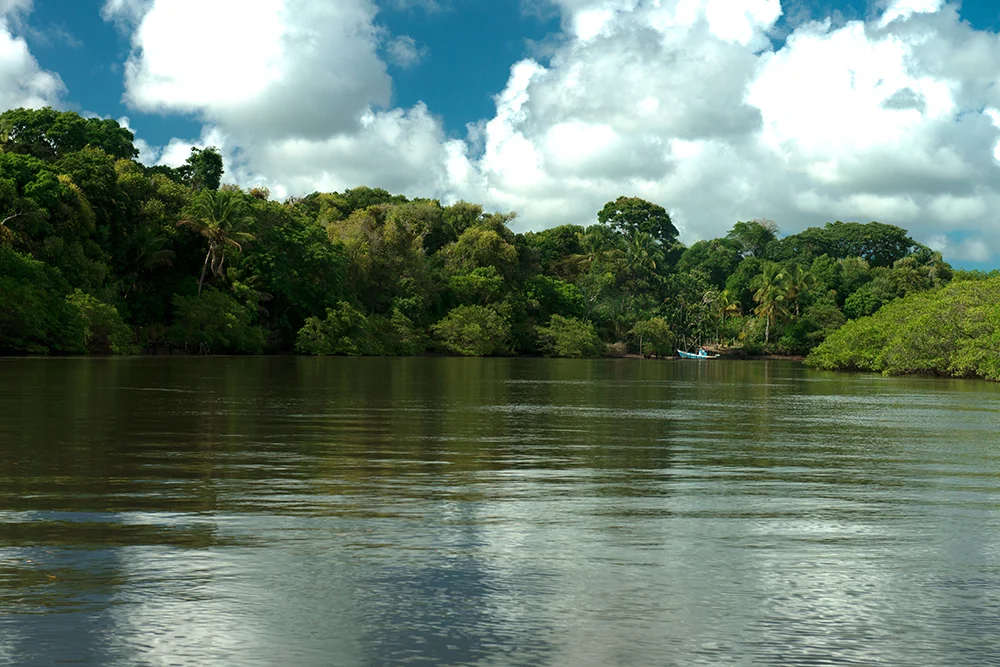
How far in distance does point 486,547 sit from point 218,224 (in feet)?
228

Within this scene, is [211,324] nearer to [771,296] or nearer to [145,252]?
[145,252]

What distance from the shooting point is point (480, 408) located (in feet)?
75.9

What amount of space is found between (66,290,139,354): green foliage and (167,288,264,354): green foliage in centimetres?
592

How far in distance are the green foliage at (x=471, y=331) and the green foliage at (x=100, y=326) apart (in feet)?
106

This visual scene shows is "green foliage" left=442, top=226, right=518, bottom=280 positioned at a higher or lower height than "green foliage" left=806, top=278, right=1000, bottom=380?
higher

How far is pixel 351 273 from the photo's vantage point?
8762 centimetres

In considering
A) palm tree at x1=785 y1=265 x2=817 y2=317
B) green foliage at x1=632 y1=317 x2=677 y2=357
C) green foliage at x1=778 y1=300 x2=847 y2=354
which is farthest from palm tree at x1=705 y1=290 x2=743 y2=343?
green foliage at x1=632 y1=317 x2=677 y2=357

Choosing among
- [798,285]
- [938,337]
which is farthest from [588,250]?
[938,337]

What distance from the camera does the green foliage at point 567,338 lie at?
319ft

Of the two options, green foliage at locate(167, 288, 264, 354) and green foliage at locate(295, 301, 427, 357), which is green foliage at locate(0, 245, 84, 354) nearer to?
green foliage at locate(167, 288, 264, 354)

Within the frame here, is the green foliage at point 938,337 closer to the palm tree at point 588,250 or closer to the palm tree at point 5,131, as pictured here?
the palm tree at point 588,250

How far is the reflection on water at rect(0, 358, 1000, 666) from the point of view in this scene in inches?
203

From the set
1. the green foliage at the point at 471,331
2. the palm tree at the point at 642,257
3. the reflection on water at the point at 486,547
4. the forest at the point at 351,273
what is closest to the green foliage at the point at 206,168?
the forest at the point at 351,273

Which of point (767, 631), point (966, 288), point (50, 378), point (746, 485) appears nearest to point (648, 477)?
point (746, 485)
